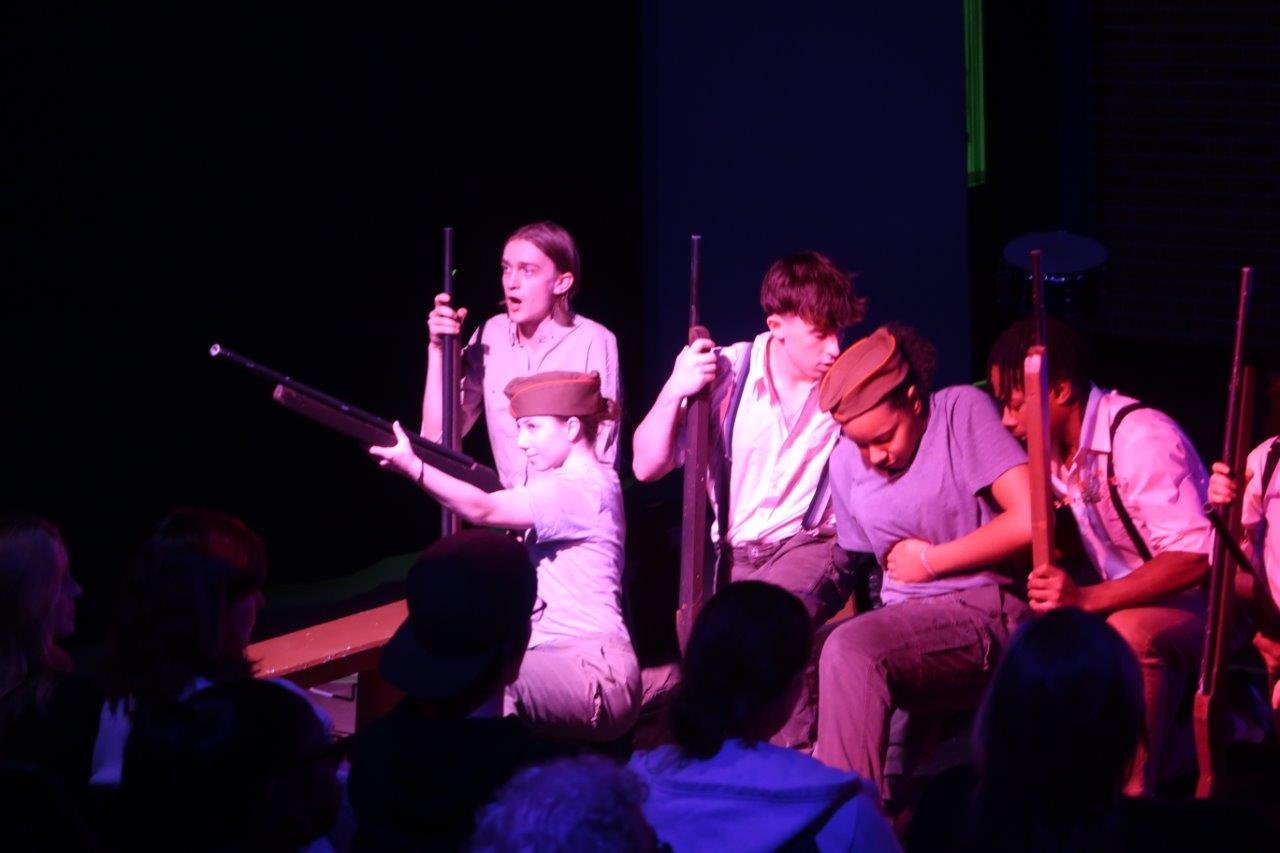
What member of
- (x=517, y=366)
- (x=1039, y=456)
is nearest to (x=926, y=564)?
(x=1039, y=456)

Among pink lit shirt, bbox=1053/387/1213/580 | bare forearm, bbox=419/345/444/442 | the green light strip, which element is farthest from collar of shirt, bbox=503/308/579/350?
the green light strip

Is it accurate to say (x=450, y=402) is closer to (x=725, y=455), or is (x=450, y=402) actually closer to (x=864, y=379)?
(x=725, y=455)

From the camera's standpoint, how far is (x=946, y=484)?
3.24 m

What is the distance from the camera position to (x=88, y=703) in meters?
2.57

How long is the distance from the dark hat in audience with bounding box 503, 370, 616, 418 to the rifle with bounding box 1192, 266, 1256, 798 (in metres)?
1.32

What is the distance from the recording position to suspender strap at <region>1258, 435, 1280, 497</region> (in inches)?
133

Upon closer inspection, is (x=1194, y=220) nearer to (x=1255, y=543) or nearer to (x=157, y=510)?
(x=1255, y=543)

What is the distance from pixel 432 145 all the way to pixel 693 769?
11.9ft

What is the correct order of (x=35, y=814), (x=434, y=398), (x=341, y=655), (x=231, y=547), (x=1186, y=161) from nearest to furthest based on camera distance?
(x=35, y=814), (x=231, y=547), (x=341, y=655), (x=434, y=398), (x=1186, y=161)

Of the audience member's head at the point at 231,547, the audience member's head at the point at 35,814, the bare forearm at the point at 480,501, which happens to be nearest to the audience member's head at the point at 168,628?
the audience member's head at the point at 231,547

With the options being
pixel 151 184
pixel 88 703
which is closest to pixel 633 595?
pixel 151 184

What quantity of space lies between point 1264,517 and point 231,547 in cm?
219

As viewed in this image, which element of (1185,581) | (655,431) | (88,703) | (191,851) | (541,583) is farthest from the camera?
(655,431)

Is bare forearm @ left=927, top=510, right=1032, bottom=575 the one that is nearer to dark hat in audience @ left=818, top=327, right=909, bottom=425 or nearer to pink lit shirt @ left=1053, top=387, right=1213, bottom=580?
pink lit shirt @ left=1053, top=387, right=1213, bottom=580
